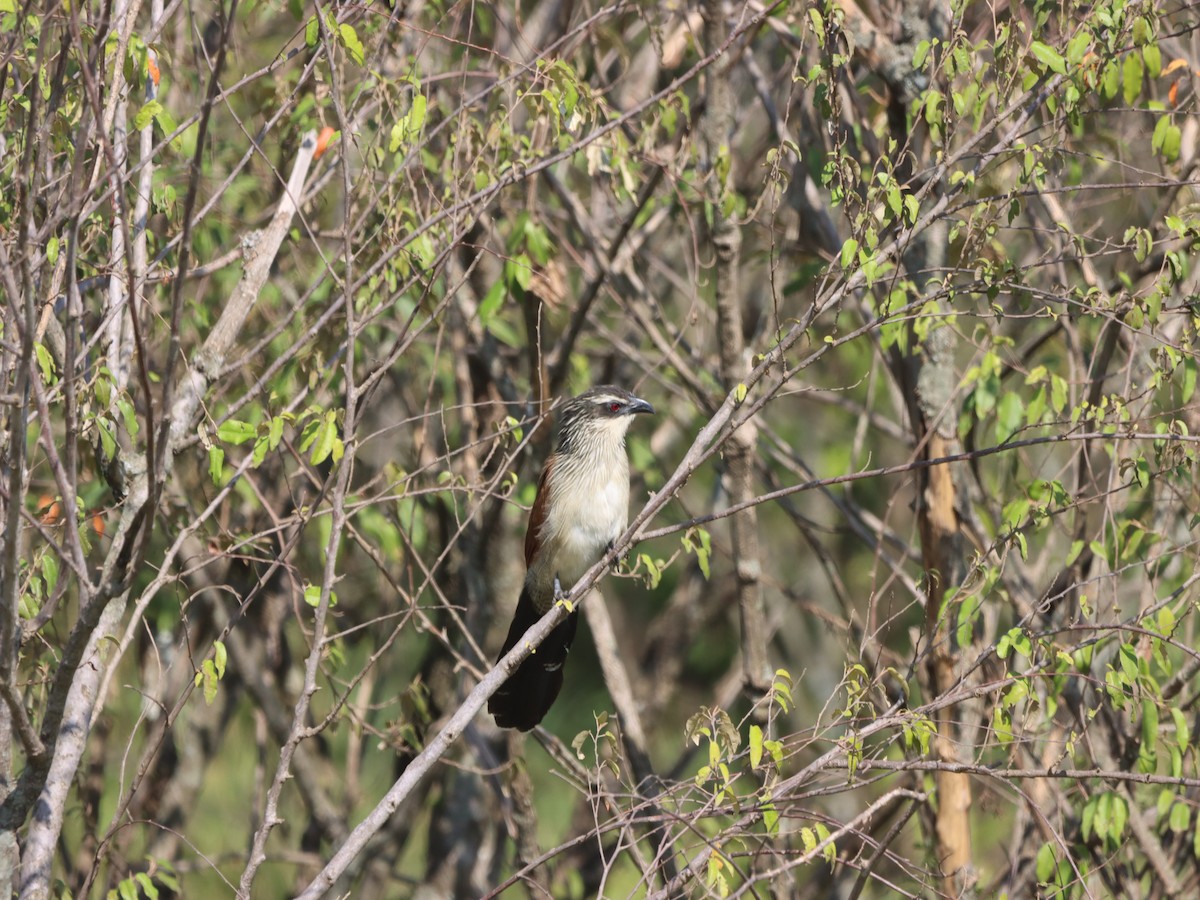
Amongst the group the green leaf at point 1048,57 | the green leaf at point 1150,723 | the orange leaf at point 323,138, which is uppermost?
the orange leaf at point 323,138

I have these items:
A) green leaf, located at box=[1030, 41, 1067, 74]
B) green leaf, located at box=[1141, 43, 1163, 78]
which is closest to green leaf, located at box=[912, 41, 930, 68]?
green leaf, located at box=[1030, 41, 1067, 74]

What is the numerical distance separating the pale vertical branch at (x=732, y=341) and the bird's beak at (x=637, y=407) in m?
0.30

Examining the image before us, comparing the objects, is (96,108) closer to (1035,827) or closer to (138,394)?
(138,394)

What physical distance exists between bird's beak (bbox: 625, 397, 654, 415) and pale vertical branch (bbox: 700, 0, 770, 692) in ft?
0.99

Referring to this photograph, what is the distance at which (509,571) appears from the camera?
17.7ft

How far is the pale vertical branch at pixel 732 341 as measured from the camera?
4164 millimetres

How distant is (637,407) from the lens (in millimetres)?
4426

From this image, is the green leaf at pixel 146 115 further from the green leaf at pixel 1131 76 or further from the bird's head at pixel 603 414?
the green leaf at pixel 1131 76

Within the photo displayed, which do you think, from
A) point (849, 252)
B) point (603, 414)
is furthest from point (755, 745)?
point (603, 414)

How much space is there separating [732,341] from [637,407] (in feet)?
1.39

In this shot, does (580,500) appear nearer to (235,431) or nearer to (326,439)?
(235,431)

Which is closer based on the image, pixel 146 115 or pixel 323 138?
pixel 146 115

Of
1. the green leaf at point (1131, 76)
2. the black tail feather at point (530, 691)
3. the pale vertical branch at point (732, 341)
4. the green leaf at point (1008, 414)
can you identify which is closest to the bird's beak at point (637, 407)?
the pale vertical branch at point (732, 341)

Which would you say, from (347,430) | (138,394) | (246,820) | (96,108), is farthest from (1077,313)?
(246,820)
